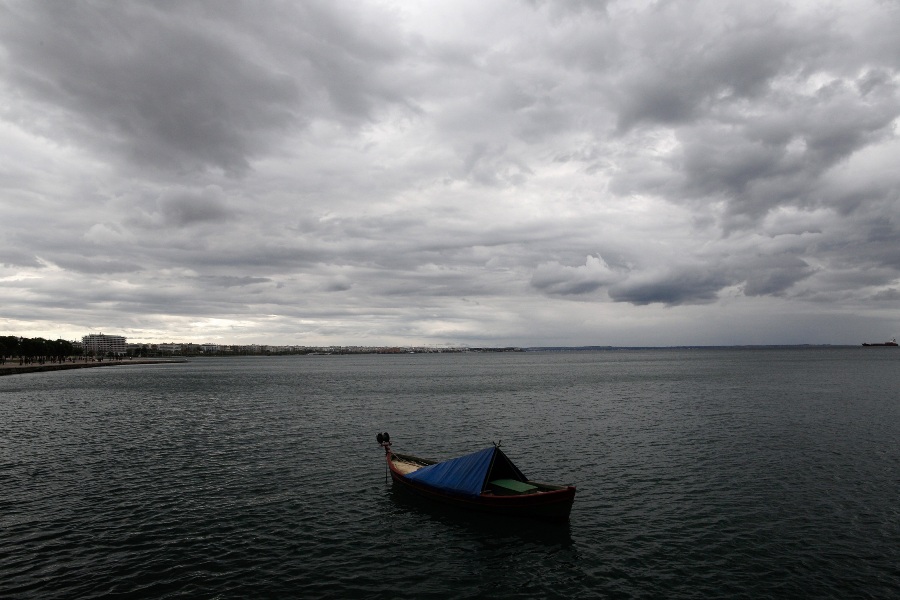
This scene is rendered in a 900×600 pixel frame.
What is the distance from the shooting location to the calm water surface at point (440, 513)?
74.8 feet

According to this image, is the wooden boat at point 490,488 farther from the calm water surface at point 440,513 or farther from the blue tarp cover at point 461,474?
the calm water surface at point 440,513

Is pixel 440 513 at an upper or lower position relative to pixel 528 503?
lower

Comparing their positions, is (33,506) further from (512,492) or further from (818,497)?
(818,497)

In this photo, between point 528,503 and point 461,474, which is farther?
point 461,474

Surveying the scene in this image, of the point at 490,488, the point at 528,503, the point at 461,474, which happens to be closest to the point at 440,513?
the point at 461,474

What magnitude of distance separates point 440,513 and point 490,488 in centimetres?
348

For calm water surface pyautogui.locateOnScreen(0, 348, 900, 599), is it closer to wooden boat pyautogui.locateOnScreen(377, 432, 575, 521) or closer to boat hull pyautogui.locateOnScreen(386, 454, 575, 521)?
boat hull pyautogui.locateOnScreen(386, 454, 575, 521)

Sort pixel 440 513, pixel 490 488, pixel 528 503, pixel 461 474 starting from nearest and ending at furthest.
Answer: pixel 528 503 → pixel 490 488 → pixel 440 513 → pixel 461 474

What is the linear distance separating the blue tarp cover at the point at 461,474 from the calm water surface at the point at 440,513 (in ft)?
5.21

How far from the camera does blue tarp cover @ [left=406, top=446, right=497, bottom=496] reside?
31594 mm

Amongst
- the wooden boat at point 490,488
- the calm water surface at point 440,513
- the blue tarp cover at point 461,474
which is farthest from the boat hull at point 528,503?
the calm water surface at point 440,513

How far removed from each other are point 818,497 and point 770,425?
29842mm

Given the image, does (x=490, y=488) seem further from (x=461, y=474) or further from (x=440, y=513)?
(x=440, y=513)

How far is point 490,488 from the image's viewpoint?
3145 centimetres
